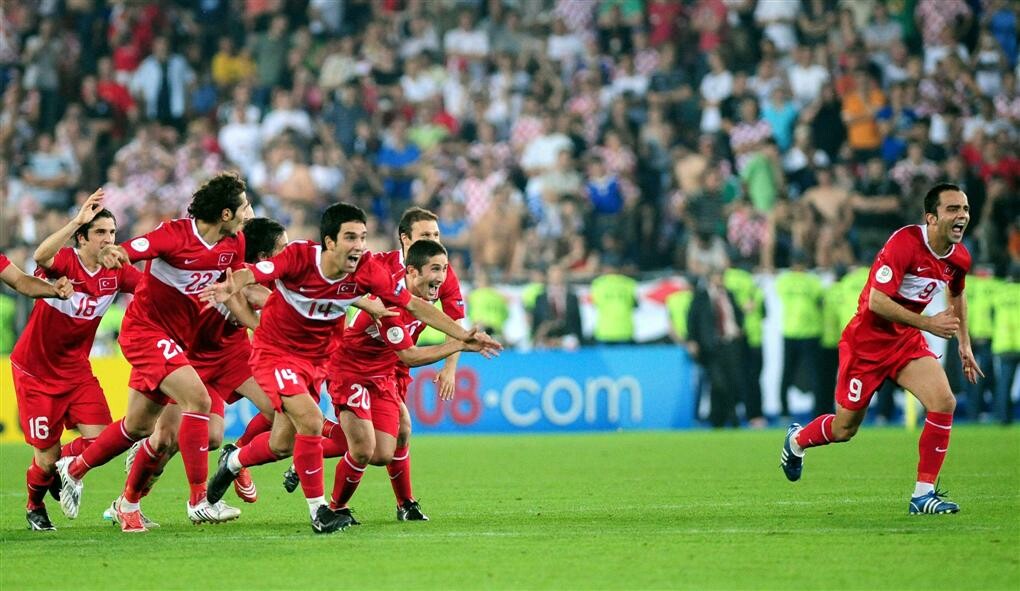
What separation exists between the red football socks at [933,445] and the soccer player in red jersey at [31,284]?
5576 millimetres

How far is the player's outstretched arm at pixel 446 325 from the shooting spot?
9406 mm

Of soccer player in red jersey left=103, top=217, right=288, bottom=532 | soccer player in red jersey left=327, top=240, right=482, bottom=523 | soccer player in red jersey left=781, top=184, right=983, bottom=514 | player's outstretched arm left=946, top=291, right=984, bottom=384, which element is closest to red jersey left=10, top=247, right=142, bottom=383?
soccer player in red jersey left=103, top=217, right=288, bottom=532

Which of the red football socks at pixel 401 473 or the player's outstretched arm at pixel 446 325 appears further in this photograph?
the red football socks at pixel 401 473

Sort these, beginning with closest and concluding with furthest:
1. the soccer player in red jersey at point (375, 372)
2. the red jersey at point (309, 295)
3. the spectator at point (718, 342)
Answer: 1. the red jersey at point (309, 295)
2. the soccer player in red jersey at point (375, 372)
3. the spectator at point (718, 342)

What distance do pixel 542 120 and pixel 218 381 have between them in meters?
13.2

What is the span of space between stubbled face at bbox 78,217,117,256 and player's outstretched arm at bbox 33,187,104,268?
338 mm

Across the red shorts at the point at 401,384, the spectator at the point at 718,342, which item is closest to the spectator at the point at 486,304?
the spectator at the point at 718,342

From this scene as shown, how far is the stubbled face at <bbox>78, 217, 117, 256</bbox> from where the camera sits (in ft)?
34.2

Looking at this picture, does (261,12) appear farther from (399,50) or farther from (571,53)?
(571,53)

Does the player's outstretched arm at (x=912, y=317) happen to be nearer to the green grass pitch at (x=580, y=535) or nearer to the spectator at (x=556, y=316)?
the green grass pitch at (x=580, y=535)

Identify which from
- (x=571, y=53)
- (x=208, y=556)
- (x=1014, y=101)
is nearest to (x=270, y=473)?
(x=208, y=556)

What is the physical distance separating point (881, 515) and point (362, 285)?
3679mm

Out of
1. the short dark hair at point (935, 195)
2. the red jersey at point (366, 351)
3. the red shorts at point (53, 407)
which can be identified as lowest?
the red shorts at point (53, 407)

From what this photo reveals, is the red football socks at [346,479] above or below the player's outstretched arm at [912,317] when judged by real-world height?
below
